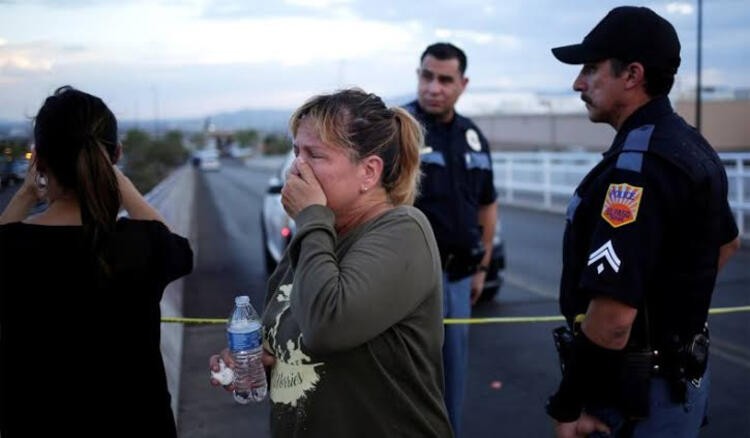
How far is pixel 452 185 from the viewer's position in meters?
4.00

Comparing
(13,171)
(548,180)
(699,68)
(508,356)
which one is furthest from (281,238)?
(699,68)

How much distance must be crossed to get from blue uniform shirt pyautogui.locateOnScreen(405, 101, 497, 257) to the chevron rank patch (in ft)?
5.75

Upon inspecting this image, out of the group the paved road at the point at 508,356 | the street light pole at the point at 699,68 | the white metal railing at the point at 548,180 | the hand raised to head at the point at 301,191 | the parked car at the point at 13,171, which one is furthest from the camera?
the street light pole at the point at 699,68

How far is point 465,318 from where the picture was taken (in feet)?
13.2

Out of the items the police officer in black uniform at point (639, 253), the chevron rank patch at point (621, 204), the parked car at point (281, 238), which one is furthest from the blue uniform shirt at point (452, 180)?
the parked car at point (281, 238)

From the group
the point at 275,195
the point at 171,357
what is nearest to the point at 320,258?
the point at 171,357

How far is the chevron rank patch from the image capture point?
208 cm

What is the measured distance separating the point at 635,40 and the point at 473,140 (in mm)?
1951

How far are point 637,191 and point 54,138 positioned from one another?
5.49ft

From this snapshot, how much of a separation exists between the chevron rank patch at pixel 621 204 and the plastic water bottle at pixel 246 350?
43.1 inches

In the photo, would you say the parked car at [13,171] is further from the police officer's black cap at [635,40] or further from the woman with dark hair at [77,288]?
the police officer's black cap at [635,40]

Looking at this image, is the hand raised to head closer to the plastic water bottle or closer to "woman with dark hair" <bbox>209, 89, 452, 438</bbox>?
"woman with dark hair" <bbox>209, 89, 452, 438</bbox>

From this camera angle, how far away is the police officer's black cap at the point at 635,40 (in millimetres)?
2256

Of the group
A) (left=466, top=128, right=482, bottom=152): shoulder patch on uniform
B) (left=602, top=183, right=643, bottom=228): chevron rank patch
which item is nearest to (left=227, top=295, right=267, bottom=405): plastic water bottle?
(left=602, top=183, right=643, bottom=228): chevron rank patch
